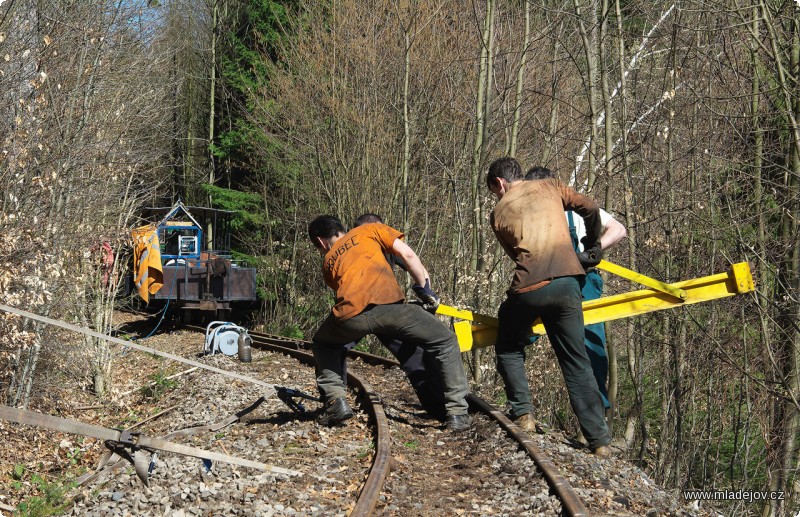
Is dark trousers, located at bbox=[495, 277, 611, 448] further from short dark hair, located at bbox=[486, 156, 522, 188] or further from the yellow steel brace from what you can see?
short dark hair, located at bbox=[486, 156, 522, 188]

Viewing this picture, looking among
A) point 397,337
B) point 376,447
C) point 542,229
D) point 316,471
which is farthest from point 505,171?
point 316,471

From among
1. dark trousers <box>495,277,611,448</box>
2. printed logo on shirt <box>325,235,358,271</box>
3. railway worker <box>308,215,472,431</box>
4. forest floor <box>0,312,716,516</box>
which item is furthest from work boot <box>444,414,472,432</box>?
printed logo on shirt <box>325,235,358,271</box>

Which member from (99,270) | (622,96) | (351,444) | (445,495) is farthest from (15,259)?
(622,96)

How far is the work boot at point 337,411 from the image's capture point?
755 centimetres

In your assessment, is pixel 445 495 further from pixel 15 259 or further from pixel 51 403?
pixel 51 403

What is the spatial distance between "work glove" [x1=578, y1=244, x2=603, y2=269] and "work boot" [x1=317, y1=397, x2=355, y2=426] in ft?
7.93

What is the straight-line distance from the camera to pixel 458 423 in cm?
756

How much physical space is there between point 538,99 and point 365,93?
14.6 ft

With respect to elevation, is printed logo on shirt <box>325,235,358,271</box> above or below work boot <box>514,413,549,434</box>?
above

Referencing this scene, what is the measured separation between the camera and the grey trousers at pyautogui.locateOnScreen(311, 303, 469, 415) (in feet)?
23.6

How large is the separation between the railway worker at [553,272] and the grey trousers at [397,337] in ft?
2.11

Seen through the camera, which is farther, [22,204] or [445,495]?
[22,204]

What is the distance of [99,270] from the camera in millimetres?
13125

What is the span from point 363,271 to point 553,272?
1.60m
